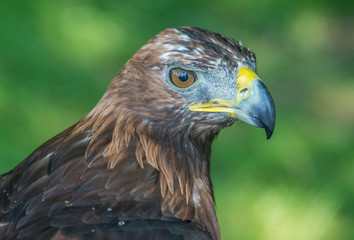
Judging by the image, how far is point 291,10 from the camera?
26.5ft

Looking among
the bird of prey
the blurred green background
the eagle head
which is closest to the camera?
the bird of prey

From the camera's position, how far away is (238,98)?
123 inches

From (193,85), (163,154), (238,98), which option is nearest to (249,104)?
(238,98)

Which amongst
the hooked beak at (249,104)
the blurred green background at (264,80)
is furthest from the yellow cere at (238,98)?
the blurred green background at (264,80)

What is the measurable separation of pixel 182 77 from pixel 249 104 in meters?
0.37

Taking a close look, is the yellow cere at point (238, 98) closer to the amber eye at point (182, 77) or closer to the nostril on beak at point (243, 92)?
the nostril on beak at point (243, 92)

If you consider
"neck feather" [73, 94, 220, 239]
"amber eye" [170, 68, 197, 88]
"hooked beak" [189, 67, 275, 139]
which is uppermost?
"amber eye" [170, 68, 197, 88]

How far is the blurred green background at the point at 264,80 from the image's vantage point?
529cm

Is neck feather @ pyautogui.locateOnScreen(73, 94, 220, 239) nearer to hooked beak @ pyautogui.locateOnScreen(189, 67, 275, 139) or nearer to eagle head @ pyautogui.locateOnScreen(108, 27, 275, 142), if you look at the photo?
eagle head @ pyautogui.locateOnScreen(108, 27, 275, 142)

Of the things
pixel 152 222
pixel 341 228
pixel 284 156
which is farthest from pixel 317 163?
pixel 152 222

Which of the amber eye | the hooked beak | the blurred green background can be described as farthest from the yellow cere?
the blurred green background

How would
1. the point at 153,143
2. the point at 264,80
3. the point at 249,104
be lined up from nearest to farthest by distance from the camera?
the point at 249,104 → the point at 153,143 → the point at 264,80

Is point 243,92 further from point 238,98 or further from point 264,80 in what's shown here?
point 264,80

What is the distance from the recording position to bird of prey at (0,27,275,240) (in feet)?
9.78
